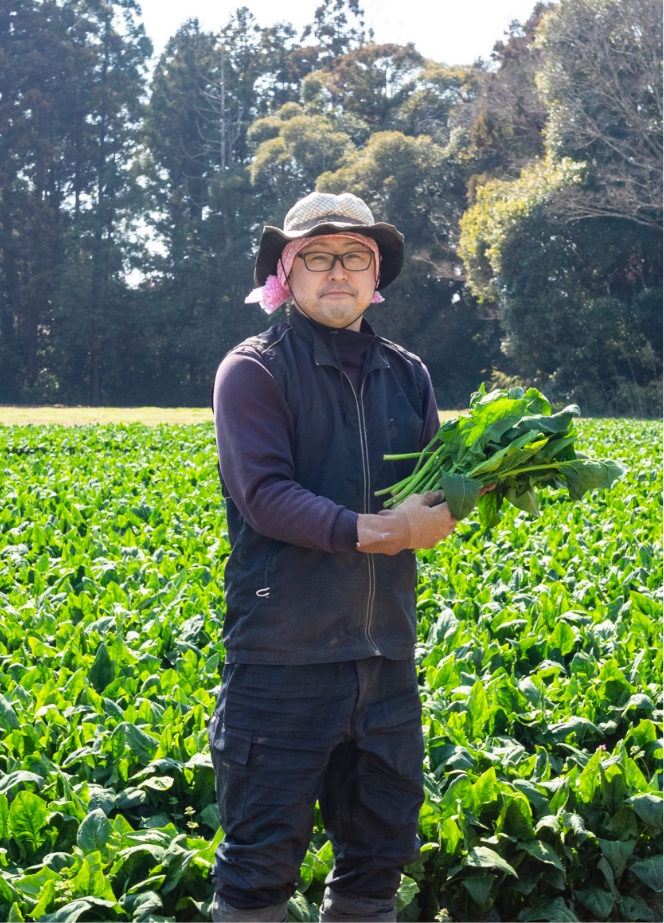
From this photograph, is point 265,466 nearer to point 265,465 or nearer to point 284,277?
point 265,465

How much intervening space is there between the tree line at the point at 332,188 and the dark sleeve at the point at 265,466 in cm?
2972

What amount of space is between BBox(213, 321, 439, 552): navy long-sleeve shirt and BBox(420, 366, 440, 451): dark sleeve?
1.50 feet

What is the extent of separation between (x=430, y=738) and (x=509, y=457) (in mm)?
1620

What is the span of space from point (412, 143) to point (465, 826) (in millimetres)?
38920

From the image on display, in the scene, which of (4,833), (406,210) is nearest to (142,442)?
(4,833)

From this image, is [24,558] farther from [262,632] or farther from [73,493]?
[262,632]

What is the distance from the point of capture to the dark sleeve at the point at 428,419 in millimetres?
3008

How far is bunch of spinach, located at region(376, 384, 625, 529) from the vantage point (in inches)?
106

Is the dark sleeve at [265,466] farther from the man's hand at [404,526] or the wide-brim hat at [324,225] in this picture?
the wide-brim hat at [324,225]

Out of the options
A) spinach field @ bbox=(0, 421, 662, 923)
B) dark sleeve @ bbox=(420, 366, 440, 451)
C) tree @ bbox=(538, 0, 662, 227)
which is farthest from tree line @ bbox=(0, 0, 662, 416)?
dark sleeve @ bbox=(420, 366, 440, 451)

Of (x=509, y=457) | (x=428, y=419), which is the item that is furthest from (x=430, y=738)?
(x=509, y=457)

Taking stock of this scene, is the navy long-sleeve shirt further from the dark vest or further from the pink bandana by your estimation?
the pink bandana

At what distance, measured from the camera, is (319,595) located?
267 centimetres

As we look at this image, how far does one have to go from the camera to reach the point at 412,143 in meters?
40.0
